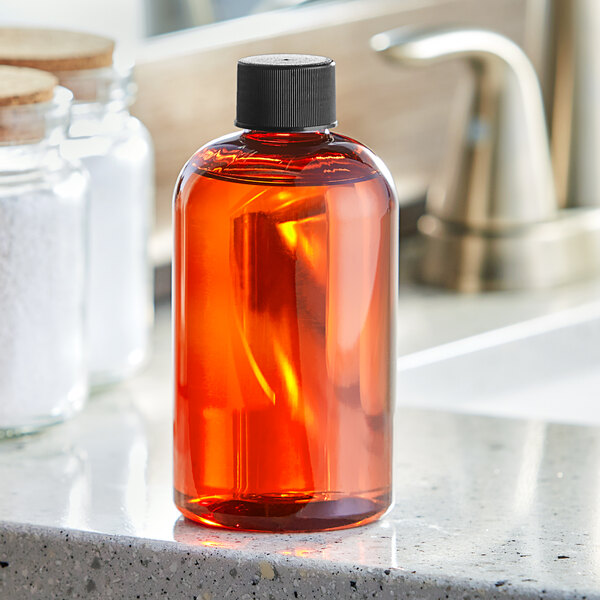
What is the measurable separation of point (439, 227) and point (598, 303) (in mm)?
114

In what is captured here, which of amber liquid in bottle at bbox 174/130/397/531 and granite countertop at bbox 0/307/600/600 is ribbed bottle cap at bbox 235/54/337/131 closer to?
amber liquid in bottle at bbox 174/130/397/531

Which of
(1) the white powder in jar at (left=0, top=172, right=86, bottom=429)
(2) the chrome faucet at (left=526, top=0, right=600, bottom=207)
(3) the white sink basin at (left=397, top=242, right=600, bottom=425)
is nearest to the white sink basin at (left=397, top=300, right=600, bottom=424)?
(3) the white sink basin at (left=397, top=242, right=600, bottom=425)

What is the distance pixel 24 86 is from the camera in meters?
0.54

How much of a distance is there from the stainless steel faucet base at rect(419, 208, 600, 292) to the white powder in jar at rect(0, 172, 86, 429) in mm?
318

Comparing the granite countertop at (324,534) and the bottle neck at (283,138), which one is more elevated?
the bottle neck at (283,138)

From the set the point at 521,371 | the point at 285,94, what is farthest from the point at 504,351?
the point at 285,94

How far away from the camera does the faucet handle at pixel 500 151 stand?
0.81 meters

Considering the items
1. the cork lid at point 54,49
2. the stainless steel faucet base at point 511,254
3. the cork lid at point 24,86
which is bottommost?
the stainless steel faucet base at point 511,254

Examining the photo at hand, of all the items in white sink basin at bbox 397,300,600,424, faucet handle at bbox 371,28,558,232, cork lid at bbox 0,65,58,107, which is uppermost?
cork lid at bbox 0,65,58,107

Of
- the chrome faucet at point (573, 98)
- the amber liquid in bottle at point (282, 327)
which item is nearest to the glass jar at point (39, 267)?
the amber liquid in bottle at point (282, 327)

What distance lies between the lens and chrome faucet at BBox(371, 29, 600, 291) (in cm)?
81

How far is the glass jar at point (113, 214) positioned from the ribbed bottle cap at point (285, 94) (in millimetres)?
195

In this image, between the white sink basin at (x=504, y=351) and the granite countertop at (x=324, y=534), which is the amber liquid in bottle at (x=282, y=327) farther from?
the white sink basin at (x=504, y=351)

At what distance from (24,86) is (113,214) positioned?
112 millimetres
